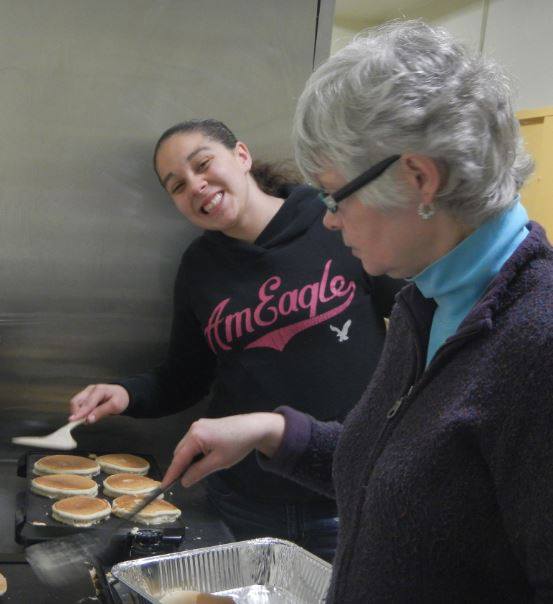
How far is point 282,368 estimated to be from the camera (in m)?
1.40

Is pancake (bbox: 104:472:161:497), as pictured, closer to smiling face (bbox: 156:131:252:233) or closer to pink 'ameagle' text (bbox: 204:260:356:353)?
pink 'ameagle' text (bbox: 204:260:356:353)

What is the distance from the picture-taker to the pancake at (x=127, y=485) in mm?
1369

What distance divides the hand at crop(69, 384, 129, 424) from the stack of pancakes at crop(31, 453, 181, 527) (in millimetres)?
96

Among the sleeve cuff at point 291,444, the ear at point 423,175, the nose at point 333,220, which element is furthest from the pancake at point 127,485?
the ear at point 423,175

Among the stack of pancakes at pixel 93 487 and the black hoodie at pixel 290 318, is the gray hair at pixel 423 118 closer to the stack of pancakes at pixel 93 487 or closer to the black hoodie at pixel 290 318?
the black hoodie at pixel 290 318

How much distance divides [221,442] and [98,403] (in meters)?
0.56

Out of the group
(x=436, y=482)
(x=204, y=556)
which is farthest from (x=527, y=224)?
(x=204, y=556)

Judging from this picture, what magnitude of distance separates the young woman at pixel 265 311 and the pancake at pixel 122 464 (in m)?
0.10

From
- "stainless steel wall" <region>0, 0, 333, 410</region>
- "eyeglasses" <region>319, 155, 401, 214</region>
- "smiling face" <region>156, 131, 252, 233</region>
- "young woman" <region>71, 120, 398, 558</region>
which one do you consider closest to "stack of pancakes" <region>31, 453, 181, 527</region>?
"young woman" <region>71, 120, 398, 558</region>

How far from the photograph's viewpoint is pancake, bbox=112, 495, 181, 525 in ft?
4.20

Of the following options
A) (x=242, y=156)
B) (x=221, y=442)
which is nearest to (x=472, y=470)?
(x=221, y=442)

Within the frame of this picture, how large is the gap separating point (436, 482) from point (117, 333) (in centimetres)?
114

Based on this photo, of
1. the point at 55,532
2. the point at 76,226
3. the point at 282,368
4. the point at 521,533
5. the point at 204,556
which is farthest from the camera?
the point at 76,226

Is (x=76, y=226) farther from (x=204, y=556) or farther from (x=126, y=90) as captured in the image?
(x=204, y=556)
